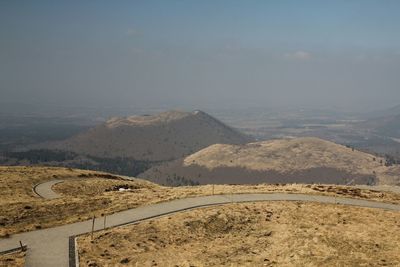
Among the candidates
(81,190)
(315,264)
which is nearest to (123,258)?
(315,264)

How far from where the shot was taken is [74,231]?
3145 centimetres

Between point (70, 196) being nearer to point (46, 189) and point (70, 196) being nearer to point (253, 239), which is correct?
point (46, 189)

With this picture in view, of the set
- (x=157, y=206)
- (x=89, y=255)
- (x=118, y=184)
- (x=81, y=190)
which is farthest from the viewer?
(x=118, y=184)

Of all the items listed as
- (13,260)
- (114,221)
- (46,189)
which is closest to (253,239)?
(114,221)

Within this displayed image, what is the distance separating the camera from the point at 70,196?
4475 centimetres

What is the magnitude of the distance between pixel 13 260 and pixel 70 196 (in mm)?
19011

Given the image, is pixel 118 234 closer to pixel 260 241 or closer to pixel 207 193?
pixel 260 241

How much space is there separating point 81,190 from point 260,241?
29163 mm

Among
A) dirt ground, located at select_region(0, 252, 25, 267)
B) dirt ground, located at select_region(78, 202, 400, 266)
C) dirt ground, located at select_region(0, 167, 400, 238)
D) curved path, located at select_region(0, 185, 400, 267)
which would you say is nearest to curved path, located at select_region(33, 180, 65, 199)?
dirt ground, located at select_region(0, 167, 400, 238)

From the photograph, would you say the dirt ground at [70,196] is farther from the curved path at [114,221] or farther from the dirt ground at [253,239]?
the dirt ground at [253,239]

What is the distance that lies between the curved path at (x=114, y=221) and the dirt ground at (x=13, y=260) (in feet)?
1.19

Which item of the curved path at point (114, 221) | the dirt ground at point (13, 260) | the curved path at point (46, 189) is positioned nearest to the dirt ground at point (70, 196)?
the curved path at point (46, 189)

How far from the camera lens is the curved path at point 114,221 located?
26.8 metres

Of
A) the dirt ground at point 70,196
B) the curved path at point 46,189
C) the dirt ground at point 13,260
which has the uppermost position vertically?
the dirt ground at point 13,260
